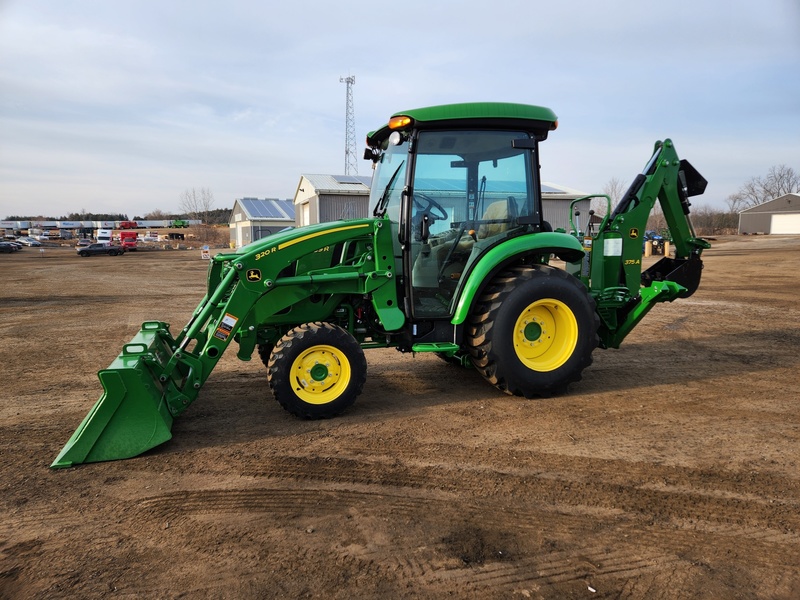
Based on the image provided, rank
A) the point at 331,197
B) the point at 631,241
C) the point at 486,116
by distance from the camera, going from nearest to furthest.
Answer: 1. the point at 486,116
2. the point at 631,241
3. the point at 331,197

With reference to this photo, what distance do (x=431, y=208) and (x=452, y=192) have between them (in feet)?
0.85

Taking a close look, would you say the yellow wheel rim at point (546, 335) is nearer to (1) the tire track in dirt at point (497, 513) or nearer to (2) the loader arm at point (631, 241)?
(2) the loader arm at point (631, 241)

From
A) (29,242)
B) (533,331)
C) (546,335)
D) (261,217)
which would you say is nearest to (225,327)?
(533,331)

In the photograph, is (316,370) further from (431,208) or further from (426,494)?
(431,208)

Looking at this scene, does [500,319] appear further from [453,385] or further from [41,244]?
[41,244]

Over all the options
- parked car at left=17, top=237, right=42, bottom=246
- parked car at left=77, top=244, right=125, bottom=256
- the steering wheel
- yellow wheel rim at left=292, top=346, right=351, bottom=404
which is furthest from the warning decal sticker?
parked car at left=17, top=237, right=42, bottom=246

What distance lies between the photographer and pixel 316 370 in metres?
4.81

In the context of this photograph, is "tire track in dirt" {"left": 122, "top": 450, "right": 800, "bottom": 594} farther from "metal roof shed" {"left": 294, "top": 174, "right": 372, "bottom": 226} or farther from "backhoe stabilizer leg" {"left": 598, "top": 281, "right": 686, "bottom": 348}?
"metal roof shed" {"left": 294, "top": 174, "right": 372, "bottom": 226}

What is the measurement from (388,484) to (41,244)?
68854mm

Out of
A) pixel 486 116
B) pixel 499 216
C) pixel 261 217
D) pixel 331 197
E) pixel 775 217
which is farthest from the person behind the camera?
pixel 775 217

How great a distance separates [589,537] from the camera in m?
3.08

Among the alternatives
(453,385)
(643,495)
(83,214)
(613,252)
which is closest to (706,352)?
(613,252)

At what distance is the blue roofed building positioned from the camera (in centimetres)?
4481

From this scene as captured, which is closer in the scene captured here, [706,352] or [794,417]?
[794,417]
